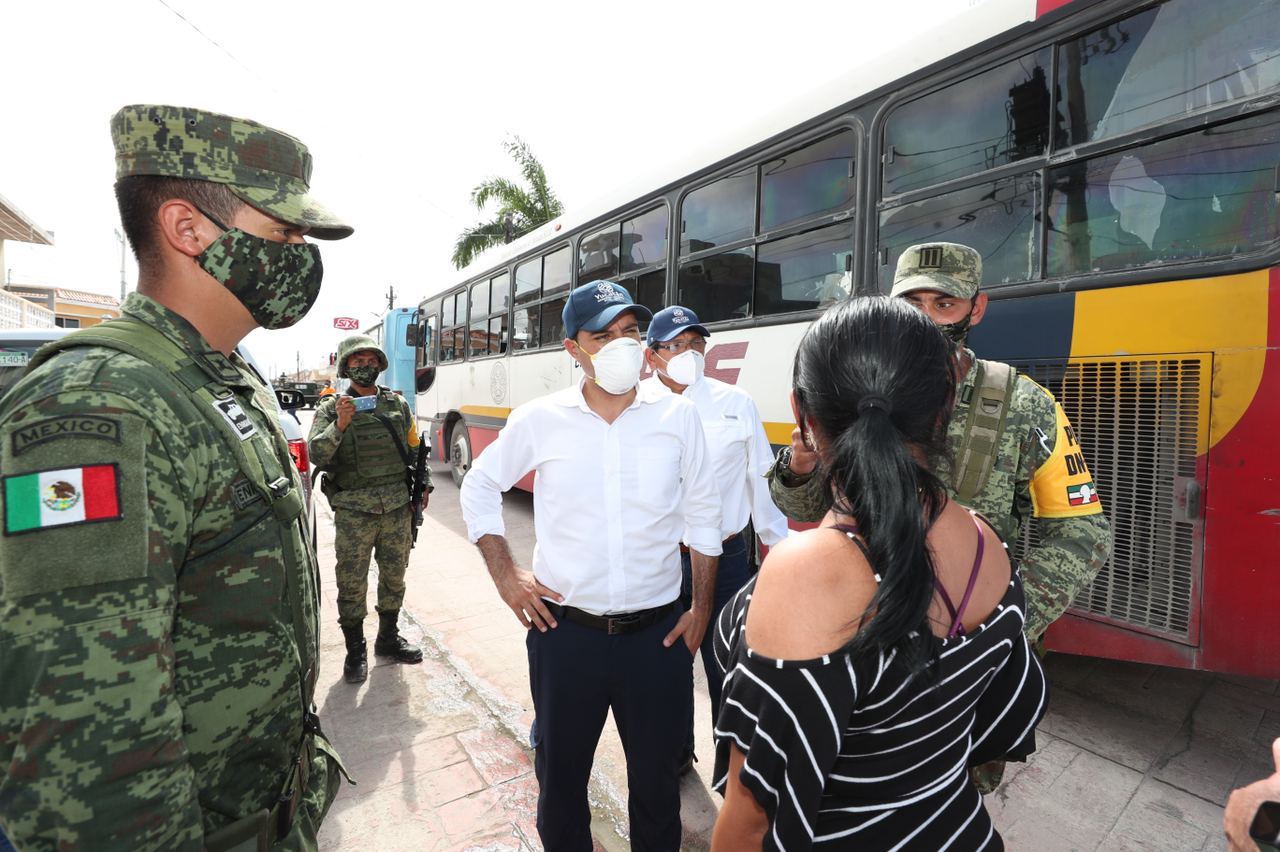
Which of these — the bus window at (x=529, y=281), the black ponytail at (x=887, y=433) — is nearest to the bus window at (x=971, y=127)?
the black ponytail at (x=887, y=433)

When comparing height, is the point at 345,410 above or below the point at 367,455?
above

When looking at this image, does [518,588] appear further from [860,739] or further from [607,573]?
[860,739]

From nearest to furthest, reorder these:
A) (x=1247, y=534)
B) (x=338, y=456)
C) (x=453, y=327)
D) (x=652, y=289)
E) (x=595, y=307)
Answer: (x=595, y=307) < (x=1247, y=534) < (x=338, y=456) < (x=652, y=289) < (x=453, y=327)

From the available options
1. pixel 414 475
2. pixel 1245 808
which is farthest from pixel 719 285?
pixel 1245 808

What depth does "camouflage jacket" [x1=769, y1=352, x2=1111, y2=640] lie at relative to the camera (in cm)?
162

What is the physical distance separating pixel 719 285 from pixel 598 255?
1710 mm

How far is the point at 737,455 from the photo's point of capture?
2.76 metres

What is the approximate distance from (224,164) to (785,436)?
3.25 meters

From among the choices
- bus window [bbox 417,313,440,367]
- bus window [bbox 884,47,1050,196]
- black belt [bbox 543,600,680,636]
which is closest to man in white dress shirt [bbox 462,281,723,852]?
black belt [bbox 543,600,680,636]

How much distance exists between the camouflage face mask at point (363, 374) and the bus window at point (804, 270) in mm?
2364

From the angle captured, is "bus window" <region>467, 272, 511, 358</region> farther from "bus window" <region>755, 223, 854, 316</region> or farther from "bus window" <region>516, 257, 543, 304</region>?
"bus window" <region>755, 223, 854, 316</region>

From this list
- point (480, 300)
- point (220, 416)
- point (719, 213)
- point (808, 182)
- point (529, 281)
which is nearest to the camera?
point (220, 416)

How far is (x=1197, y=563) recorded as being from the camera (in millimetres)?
2414

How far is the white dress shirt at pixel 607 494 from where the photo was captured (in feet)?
6.24
